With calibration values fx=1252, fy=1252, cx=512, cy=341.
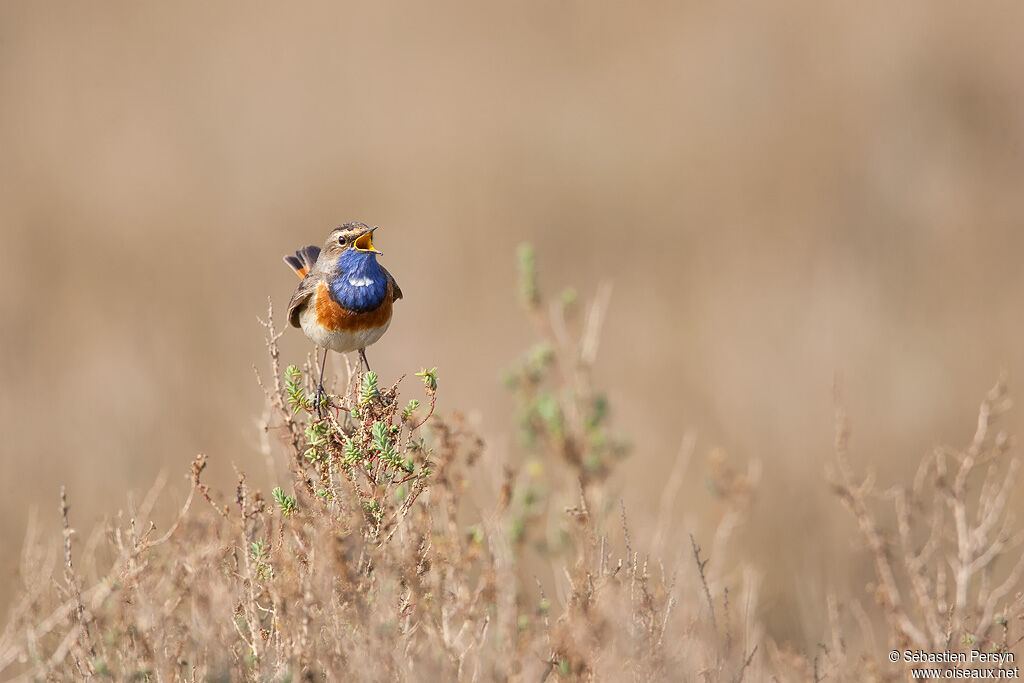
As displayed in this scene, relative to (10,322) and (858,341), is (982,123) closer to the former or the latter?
(858,341)

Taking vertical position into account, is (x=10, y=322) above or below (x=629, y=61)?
below

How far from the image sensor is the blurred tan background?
945 centimetres

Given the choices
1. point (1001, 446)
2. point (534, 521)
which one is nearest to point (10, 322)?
point (534, 521)

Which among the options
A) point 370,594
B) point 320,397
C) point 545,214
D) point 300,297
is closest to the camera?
point 370,594

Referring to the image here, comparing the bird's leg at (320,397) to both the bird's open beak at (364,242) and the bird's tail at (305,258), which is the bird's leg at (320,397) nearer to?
the bird's open beak at (364,242)

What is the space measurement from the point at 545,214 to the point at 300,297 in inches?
285

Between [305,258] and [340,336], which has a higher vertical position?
[305,258]

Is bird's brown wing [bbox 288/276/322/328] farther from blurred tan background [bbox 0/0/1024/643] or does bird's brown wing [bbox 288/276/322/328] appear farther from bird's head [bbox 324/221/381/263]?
blurred tan background [bbox 0/0/1024/643]

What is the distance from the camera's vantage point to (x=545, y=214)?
40.4 ft

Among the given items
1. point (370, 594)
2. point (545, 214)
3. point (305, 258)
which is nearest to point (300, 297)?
point (305, 258)

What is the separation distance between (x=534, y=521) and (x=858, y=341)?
5378mm

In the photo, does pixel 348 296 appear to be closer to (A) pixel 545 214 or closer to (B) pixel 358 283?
(B) pixel 358 283

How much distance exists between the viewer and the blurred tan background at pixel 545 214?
372 inches

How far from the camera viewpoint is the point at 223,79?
15.5 metres
